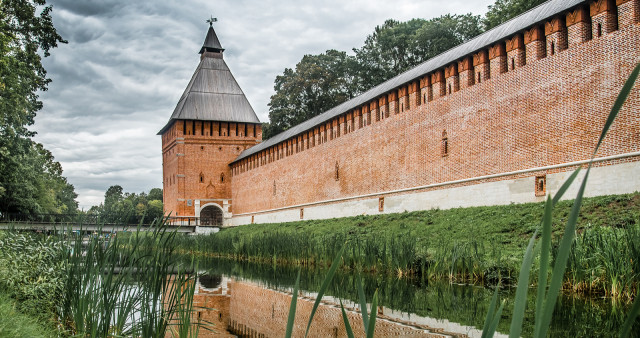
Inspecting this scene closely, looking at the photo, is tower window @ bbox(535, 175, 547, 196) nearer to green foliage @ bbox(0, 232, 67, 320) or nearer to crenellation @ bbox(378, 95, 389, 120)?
crenellation @ bbox(378, 95, 389, 120)

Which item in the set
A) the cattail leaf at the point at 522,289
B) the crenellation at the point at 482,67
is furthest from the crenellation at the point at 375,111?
the cattail leaf at the point at 522,289

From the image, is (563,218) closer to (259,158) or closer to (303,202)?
(303,202)

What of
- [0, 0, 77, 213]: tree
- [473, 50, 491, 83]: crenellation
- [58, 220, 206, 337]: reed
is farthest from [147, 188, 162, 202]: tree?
[58, 220, 206, 337]: reed

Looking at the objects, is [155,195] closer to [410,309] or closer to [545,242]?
[410,309]

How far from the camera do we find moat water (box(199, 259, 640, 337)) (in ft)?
14.8

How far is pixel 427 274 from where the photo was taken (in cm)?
771

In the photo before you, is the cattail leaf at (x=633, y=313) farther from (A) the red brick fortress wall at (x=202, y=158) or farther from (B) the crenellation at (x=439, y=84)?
(A) the red brick fortress wall at (x=202, y=158)

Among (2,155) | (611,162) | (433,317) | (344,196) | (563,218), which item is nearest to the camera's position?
(433,317)

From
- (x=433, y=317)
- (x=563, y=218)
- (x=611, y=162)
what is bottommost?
(x=433, y=317)

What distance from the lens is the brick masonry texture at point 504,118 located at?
9.97 metres

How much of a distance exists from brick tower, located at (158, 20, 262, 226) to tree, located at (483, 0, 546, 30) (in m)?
13.1

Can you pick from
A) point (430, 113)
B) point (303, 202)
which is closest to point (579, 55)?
point (430, 113)

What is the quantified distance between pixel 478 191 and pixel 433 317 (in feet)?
25.6

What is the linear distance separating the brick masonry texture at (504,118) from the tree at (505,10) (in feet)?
26.5
